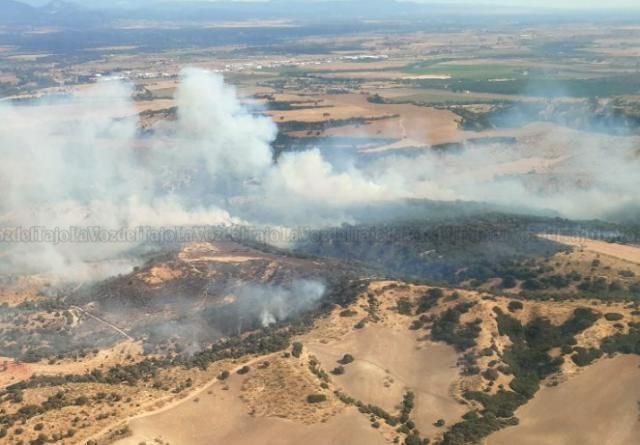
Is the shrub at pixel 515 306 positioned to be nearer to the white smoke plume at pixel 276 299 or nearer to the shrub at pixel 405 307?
the shrub at pixel 405 307

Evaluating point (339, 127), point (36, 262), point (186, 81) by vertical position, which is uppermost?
point (186, 81)

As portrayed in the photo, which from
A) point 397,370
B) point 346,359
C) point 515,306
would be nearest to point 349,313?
point 346,359

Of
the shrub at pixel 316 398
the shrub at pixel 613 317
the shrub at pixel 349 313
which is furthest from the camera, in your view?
the shrub at pixel 349 313

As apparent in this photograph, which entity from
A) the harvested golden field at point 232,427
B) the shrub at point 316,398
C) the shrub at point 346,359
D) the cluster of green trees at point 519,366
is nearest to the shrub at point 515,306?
the cluster of green trees at point 519,366

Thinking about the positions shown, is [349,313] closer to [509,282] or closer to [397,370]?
[397,370]

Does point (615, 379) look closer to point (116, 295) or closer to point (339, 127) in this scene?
point (116, 295)

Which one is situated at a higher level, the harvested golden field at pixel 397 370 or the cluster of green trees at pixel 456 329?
the cluster of green trees at pixel 456 329

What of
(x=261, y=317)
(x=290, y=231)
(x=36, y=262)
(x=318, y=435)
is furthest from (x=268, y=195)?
(x=318, y=435)

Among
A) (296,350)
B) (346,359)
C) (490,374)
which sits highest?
(296,350)
